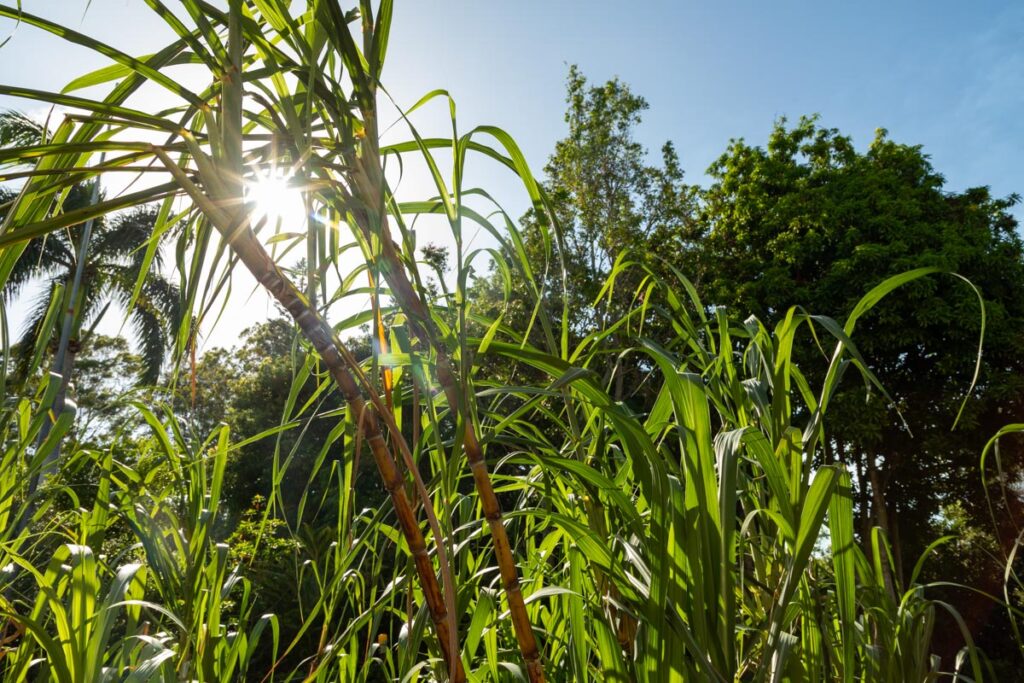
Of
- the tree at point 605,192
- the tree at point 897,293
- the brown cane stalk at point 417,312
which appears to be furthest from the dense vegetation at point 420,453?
the tree at point 605,192

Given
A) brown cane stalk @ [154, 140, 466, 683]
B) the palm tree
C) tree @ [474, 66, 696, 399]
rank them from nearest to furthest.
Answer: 1. brown cane stalk @ [154, 140, 466, 683]
2. tree @ [474, 66, 696, 399]
3. the palm tree

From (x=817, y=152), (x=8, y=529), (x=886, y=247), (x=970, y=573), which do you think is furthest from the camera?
(x=817, y=152)

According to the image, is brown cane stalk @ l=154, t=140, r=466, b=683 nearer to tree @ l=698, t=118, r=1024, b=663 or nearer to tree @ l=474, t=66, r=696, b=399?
tree @ l=698, t=118, r=1024, b=663

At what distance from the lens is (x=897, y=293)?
23.6ft

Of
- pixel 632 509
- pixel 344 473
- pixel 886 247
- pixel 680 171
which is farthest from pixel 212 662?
pixel 680 171

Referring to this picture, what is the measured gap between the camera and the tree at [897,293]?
712 centimetres

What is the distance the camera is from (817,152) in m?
9.58

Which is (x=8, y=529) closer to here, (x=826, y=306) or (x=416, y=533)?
(x=416, y=533)

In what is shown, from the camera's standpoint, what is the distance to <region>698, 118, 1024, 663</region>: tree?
7125mm

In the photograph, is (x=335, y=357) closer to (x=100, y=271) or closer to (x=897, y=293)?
(x=897, y=293)

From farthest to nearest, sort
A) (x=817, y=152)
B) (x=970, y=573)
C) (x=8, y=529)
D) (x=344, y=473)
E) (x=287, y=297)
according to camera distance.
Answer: (x=817, y=152), (x=970, y=573), (x=8, y=529), (x=344, y=473), (x=287, y=297)

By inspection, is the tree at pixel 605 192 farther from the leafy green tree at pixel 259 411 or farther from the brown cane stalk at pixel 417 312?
the brown cane stalk at pixel 417 312

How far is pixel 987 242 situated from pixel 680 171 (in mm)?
3986

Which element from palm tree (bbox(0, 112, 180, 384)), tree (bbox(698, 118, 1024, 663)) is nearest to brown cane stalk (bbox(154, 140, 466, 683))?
tree (bbox(698, 118, 1024, 663))
